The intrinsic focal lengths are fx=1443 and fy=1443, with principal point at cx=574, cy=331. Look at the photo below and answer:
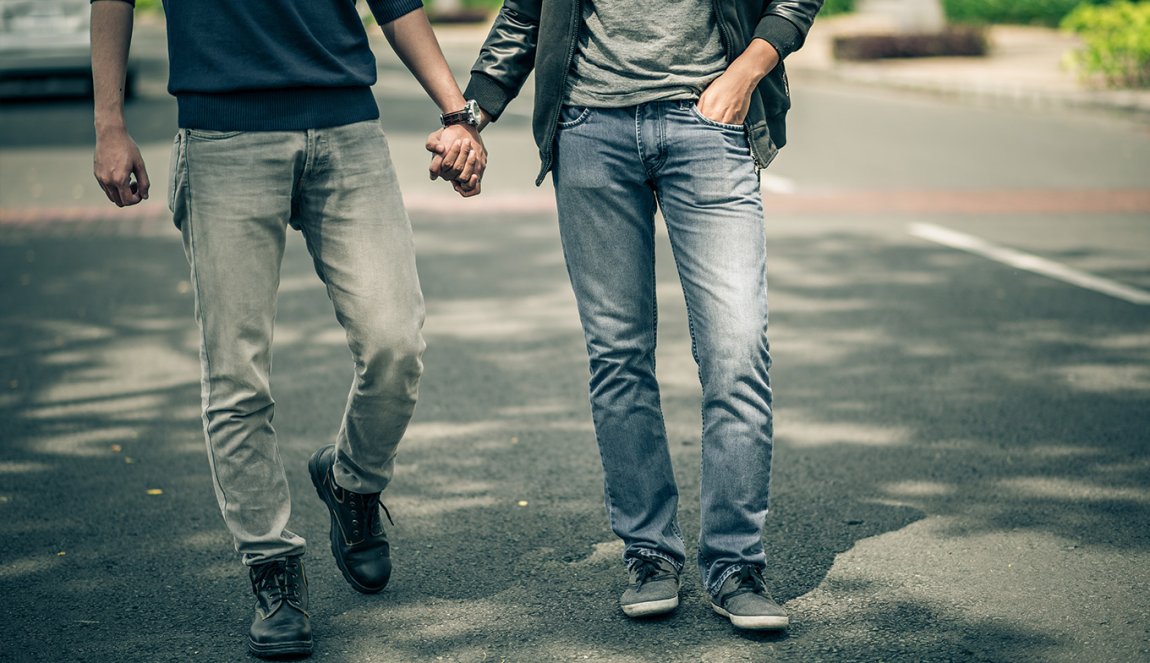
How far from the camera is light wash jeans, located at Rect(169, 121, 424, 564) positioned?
3.19m

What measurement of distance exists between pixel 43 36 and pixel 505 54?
14.2 m

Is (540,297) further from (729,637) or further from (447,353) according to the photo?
(729,637)

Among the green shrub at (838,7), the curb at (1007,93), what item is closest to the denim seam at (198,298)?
the curb at (1007,93)

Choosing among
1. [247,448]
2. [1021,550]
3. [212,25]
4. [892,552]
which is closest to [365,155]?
[212,25]

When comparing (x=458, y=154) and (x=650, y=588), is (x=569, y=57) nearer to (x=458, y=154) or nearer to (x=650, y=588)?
(x=458, y=154)

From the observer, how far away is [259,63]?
3172 millimetres

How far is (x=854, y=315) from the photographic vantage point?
6.72 m

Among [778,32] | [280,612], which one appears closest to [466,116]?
[778,32]

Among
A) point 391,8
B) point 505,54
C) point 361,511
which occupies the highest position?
point 391,8

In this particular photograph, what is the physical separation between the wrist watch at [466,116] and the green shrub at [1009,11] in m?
25.4

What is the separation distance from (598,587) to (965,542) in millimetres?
1031

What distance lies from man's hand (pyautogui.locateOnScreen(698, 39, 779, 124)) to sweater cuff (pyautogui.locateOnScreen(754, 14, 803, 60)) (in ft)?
0.06

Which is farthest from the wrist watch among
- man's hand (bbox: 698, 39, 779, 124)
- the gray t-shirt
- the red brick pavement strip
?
the red brick pavement strip

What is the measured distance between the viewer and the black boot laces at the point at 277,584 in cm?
330
